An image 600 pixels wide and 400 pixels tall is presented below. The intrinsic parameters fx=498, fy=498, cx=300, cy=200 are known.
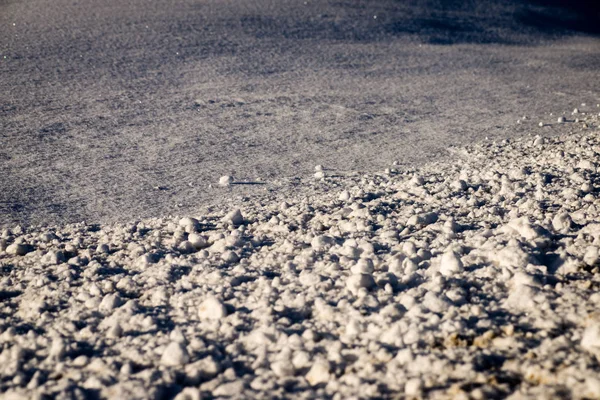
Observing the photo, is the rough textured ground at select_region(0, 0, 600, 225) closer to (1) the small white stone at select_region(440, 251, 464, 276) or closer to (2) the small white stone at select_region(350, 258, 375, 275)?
(2) the small white stone at select_region(350, 258, 375, 275)

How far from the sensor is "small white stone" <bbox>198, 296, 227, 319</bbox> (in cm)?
213

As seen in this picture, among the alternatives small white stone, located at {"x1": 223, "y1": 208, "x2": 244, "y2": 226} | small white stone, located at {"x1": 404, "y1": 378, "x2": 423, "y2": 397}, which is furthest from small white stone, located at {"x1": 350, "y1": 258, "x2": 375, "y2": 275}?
small white stone, located at {"x1": 223, "y1": 208, "x2": 244, "y2": 226}

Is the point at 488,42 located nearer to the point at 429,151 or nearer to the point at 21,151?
the point at 429,151

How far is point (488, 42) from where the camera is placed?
416 inches

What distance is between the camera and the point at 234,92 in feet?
20.7

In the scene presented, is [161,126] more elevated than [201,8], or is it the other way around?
[201,8]

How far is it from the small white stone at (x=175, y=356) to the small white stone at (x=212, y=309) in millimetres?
267

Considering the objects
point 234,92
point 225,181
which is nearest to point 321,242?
point 225,181

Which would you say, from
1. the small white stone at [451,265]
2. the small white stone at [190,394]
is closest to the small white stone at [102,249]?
the small white stone at [190,394]

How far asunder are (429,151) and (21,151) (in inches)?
145

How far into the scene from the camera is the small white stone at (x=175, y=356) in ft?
6.06

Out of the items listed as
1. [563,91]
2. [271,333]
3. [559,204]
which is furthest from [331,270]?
[563,91]

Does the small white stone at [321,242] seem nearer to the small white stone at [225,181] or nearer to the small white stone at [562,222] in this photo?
the small white stone at [562,222]

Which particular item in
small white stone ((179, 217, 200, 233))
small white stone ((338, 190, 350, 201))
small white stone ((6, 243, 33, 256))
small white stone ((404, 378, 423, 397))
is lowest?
small white stone ((338, 190, 350, 201))
